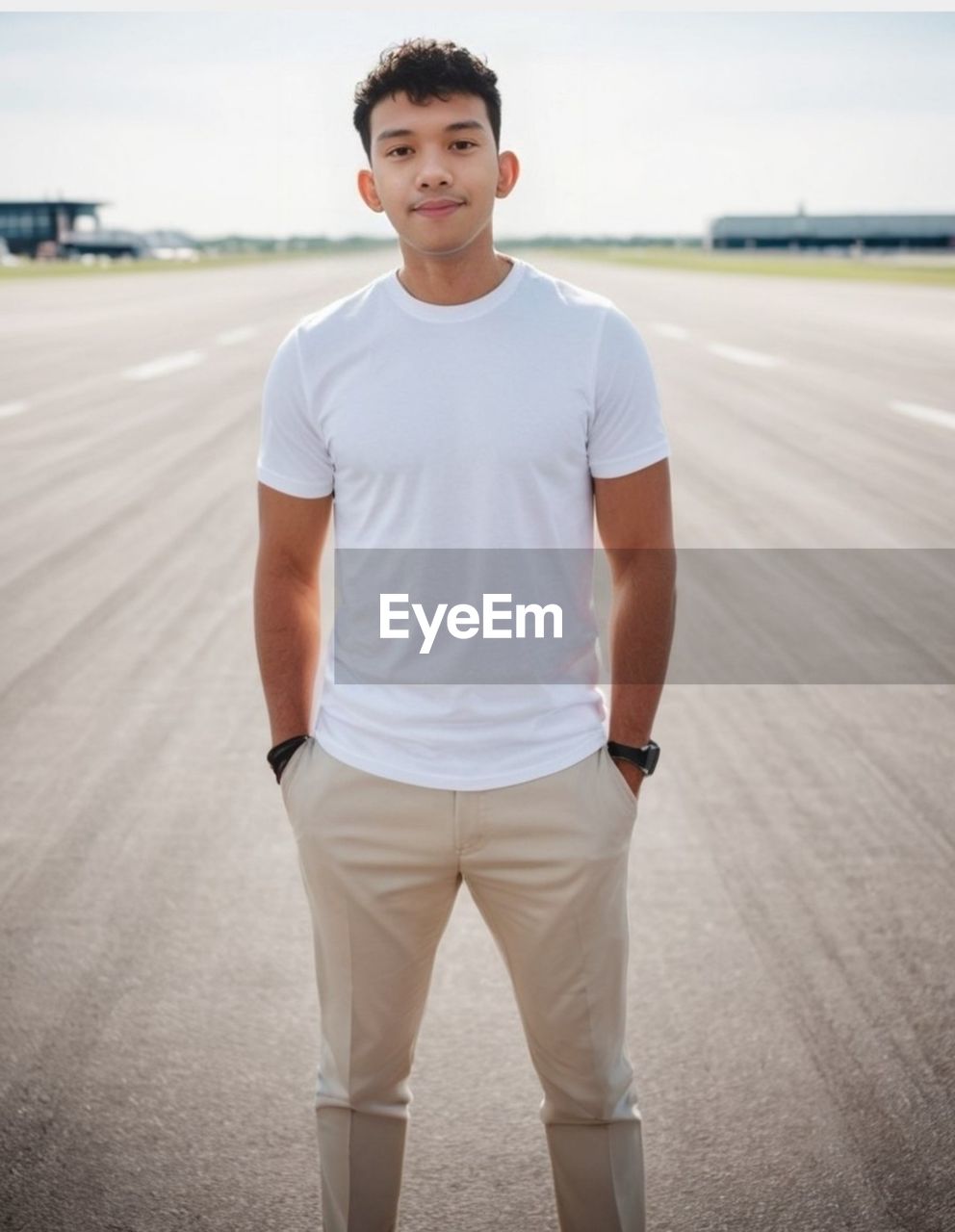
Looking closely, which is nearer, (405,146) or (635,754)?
(405,146)

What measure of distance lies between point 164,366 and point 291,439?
18.0 m

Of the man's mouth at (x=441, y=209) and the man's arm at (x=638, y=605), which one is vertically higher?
the man's mouth at (x=441, y=209)

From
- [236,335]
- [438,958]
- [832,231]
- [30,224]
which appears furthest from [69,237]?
[438,958]

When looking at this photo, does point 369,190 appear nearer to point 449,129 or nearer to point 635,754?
point 449,129

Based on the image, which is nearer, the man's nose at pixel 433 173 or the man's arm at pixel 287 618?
the man's nose at pixel 433 173

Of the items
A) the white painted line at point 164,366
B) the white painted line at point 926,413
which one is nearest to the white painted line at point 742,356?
the white painted line at point 926,413

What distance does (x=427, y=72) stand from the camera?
221cm

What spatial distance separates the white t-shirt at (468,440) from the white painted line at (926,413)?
40.3ft

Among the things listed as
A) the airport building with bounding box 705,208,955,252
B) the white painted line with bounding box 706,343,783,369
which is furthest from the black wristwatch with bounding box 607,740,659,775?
the airport building with bounding box 705,208,955,252

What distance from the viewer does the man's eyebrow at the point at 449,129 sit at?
2.23 metres

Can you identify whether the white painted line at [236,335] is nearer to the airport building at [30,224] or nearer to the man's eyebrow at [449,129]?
the man's eyebrow at [449,129]

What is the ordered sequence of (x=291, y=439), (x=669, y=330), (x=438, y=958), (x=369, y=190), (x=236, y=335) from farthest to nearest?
(x=669, y=330)
(x=236, y=335)
(x=438, y=958)
(x=369, y=190)
(x=291, y=439)

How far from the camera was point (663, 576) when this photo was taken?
2.37 meters
